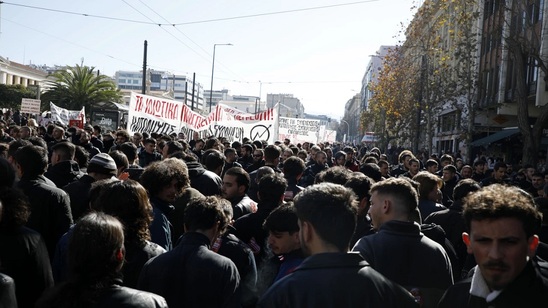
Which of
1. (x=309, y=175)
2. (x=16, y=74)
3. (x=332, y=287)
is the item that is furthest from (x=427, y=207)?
(x=16, y=74)

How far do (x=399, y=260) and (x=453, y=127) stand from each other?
43929 mm

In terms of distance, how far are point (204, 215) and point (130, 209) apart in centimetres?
43

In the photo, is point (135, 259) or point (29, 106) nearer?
point (135, 259)

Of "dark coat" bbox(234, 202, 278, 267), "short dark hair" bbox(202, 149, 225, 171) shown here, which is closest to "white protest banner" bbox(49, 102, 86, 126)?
"short dark hair" bbox(202, 149, 225, 171)

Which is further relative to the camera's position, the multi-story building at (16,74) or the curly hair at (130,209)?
the multi-story building at (16,74)

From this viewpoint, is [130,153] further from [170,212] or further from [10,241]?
[10,241]

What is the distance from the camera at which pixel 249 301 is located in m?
4.27

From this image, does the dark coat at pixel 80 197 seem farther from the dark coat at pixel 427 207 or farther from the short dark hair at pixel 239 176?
the dark coat at pixel 427 207

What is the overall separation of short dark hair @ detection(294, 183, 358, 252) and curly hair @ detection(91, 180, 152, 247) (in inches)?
45.4

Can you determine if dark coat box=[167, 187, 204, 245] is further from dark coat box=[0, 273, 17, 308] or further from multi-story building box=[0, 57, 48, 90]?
multi-story building box=[0, 57, 48, 90]

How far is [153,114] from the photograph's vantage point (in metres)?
17.7

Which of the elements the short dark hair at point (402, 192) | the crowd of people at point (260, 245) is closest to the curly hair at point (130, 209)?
the crowd of people at point (260, 245)

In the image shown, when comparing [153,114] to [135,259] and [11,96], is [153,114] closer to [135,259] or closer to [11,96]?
[135,259]

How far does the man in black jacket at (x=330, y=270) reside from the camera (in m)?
2.87
